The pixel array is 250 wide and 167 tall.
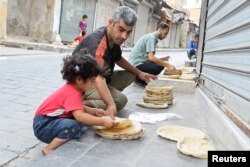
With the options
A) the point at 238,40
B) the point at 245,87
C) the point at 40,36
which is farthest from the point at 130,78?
the point at 40,36

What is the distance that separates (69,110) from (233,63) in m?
1.51

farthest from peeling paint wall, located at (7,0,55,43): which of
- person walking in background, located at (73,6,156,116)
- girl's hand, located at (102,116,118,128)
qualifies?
girl's hand, located at (102,116,118,128)

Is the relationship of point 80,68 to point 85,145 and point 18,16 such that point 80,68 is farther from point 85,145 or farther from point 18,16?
point 18,16

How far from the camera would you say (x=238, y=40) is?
305cm

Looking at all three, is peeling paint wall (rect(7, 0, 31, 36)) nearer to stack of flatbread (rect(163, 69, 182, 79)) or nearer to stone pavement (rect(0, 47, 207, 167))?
stack of flatbread (rect(163, 69, 182, 79))

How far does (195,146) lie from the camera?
2.89 meters

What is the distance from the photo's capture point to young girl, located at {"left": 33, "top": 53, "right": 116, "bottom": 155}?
9.12 feet

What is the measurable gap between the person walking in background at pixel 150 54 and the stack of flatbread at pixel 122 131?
3.09m

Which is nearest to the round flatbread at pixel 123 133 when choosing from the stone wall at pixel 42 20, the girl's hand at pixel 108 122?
the girl's hand at pixel 108 122

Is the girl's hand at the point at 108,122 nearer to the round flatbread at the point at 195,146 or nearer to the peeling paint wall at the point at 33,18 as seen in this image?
the round flatbread at the point at 195,146

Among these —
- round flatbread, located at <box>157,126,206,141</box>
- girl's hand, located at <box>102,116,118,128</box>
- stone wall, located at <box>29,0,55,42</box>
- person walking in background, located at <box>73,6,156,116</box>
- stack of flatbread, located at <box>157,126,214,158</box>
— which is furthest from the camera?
stone wall, located at <box>29,0,55,42</box>

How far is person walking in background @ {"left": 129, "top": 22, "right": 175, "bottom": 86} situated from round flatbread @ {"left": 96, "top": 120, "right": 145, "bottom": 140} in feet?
10.3

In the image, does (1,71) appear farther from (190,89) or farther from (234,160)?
(234,160)

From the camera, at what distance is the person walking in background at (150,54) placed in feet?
20.1
